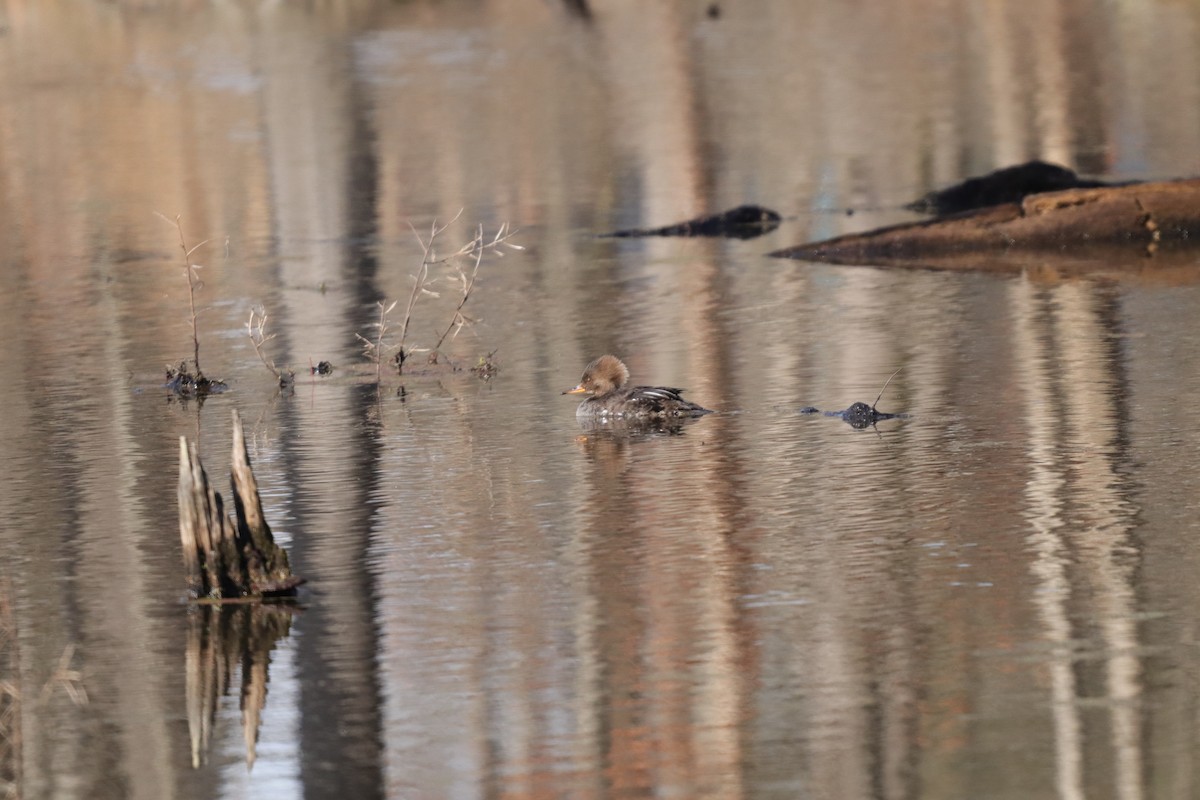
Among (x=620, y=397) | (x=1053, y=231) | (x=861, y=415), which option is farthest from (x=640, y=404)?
(x=1053, y=231)

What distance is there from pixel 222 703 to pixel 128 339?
10.9 m

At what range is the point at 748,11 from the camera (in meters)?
77.9

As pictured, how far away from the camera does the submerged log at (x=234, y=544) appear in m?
10.1

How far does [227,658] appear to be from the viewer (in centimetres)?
968

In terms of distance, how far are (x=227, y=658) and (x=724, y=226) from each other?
52.6ft

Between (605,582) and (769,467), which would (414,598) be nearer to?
(605,582)

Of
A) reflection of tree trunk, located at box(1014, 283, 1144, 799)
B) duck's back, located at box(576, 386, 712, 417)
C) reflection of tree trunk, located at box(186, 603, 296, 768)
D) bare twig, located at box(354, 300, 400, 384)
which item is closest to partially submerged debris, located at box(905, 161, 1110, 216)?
reflection of tree trunk, located at box(1014, 283, 1144, 799)

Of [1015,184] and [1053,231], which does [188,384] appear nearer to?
[1053,231]

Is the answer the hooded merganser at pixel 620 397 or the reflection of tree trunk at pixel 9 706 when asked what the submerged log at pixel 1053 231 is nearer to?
the hooded merganser at pixel 620 397

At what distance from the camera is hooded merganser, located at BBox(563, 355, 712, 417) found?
14.5 m

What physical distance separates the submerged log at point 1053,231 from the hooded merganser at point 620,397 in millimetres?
7247

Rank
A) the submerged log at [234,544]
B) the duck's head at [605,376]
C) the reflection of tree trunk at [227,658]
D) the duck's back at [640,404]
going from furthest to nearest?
the duck's head at [605,376] → the duck's back at [640,404] → the submerged log at [234,544] → the reflection of tree trunk at [227,658]

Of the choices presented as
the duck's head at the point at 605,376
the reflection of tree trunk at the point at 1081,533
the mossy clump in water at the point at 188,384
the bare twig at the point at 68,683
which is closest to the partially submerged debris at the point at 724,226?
the reflection of tree trunk at the point at 1081,533

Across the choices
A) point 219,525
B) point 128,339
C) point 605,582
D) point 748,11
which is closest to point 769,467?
point 605,582
